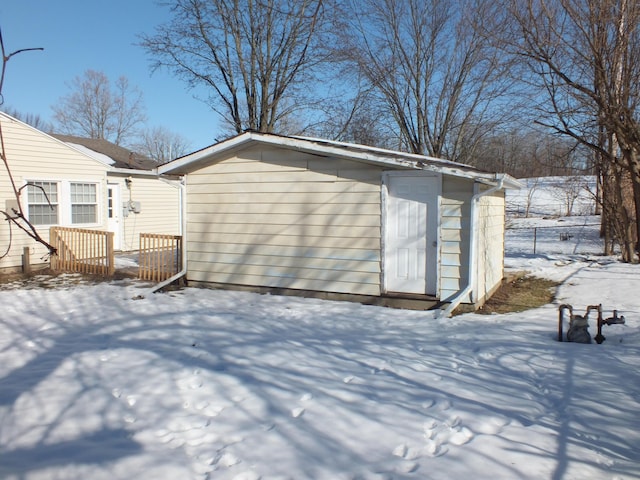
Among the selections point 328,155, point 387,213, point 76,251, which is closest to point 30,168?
point 76,251

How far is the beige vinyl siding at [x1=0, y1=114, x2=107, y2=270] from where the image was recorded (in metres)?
11.6

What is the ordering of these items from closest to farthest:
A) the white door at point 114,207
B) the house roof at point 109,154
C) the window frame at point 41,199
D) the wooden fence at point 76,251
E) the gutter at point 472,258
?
1. the gutter at point 472,258
2. the wooden fence at point 76,251
3. the window frame at point 41,199
4. the white door at point 114,207
5. the house roof at point 109,154

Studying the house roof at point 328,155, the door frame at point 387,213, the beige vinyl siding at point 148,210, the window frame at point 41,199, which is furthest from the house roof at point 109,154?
the door frame at point 387,213

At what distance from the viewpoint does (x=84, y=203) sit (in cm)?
1356

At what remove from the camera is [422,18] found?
20.1m

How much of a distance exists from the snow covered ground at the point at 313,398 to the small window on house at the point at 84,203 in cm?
684

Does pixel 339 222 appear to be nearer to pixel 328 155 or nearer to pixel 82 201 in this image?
pixel 328 155

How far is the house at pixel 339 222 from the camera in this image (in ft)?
25.0

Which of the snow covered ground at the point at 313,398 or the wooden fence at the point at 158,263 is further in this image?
the wooden fence at the point at 158,263

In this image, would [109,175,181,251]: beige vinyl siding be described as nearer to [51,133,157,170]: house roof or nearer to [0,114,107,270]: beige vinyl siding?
[51,133,157,170]: house roof

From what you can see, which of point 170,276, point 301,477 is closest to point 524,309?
point 301,477

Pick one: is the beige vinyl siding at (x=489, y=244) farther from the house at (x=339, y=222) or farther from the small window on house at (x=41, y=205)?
the small window on house at (x=41, y=205)

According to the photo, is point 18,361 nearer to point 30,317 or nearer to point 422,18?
point 30,317

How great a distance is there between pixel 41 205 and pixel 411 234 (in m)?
9.92
